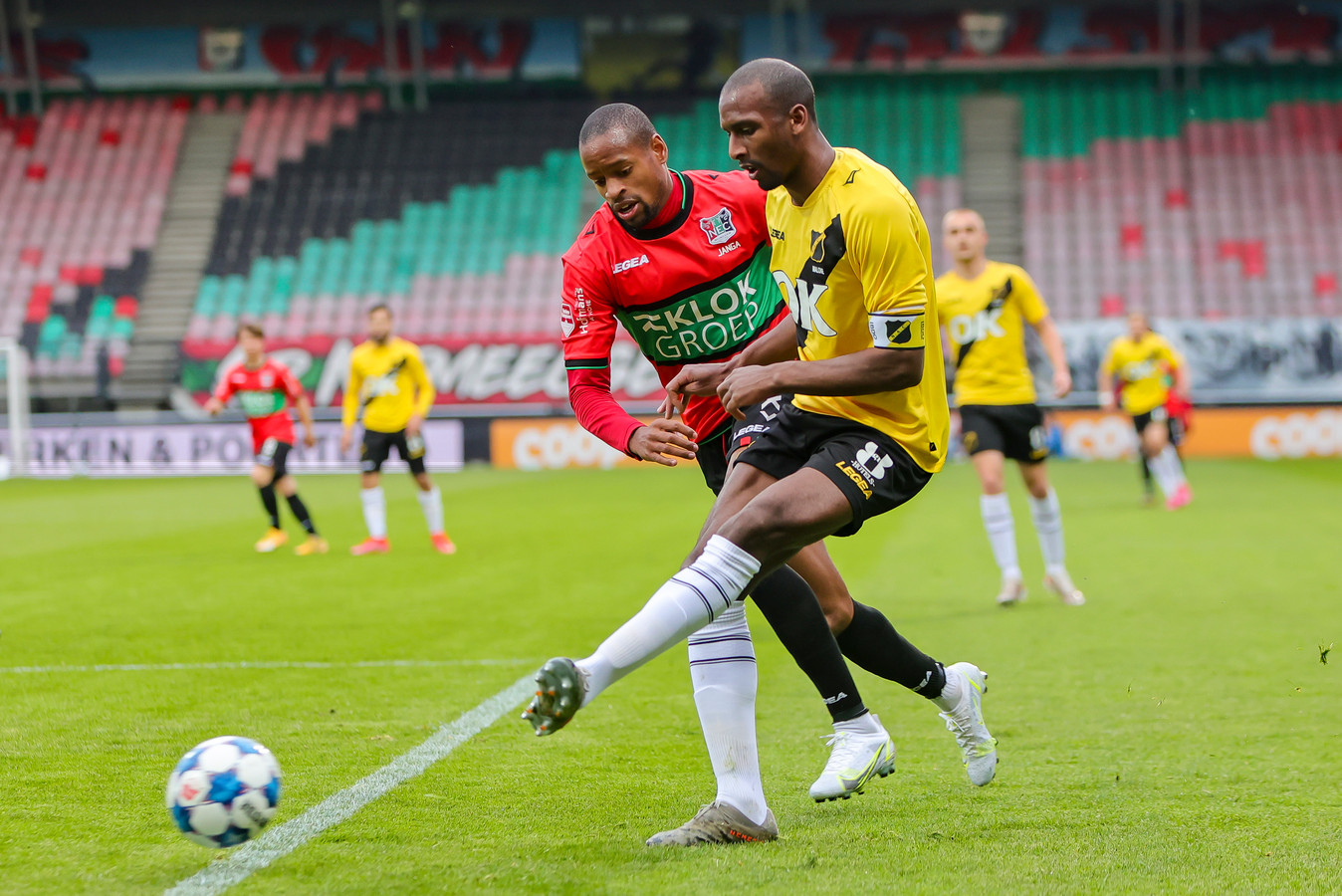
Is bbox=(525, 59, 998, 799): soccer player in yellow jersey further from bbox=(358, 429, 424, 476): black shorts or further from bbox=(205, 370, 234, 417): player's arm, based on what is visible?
bbox=(205, 370, 234, 417): player's arm

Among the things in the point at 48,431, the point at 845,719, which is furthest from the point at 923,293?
the point at 48,431

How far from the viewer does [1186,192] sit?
29453 millimetres

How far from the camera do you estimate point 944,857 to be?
3410 mm

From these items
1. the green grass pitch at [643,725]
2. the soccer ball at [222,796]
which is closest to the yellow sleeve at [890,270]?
the green grass pitch at [643,725]

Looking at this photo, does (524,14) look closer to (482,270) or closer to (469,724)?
(482,270)

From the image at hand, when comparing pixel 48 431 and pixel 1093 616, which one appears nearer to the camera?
pixel 1093 616

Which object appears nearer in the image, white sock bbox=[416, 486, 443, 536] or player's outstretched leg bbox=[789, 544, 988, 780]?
player's outstretched leg bbox=[789, 544, 988, 780]

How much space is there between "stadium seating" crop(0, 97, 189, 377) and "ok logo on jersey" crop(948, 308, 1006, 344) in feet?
69.6

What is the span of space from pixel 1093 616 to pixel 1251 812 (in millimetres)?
3913

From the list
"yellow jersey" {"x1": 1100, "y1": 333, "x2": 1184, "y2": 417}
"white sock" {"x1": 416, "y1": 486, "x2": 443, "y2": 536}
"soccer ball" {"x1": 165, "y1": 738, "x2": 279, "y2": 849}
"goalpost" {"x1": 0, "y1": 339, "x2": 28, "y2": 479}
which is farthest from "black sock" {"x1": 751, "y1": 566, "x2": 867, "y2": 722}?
"goalpost" {"x1": 0, "y1": 339, "x2": 28, "y2": 479}

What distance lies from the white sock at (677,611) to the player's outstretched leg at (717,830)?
56cm

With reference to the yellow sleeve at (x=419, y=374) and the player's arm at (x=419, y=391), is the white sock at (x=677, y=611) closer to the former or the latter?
the player's arm at (x=419, y=391)

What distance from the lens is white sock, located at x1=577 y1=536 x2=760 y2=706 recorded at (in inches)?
122

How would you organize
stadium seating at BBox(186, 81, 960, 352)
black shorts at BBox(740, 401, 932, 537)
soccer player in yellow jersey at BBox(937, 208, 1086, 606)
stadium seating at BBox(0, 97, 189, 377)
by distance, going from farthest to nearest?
stadium seating at BBox(186, 81, 960, 352) → stadium seating at BBox(0, 97, 189, 377) → soccer player in yellow jersey at BBox(937, 208, 1086, 606) → black shorts at BBox(740, 401, 932, 537)
